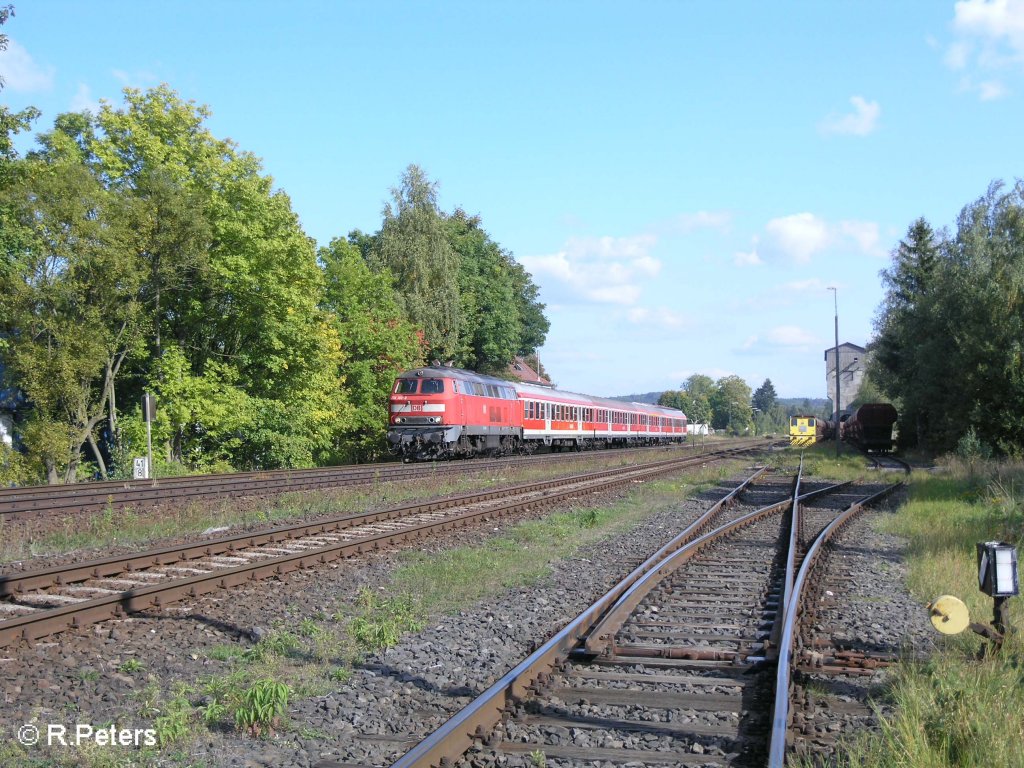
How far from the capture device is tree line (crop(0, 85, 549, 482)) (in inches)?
922

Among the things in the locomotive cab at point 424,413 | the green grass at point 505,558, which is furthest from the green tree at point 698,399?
the green grass at point 505,558

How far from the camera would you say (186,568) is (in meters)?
9.91

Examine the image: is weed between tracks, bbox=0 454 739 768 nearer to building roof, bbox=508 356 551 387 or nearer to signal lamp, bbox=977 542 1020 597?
signal lamp, bbox=977 542 1020 597

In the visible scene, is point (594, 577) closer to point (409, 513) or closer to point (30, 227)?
point (409, 513)

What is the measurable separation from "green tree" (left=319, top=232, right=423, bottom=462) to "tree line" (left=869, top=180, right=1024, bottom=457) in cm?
2218

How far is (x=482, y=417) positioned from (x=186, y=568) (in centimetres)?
2254

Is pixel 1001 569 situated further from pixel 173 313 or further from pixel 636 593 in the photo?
pixel 173 313

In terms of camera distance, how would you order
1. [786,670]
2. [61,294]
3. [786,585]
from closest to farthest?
[786,670] → [786,585] → [61,294]

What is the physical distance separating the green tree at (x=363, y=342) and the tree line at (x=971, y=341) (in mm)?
22179

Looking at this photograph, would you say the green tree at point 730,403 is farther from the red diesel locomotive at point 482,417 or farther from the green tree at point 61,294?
the green tree at point 61,294

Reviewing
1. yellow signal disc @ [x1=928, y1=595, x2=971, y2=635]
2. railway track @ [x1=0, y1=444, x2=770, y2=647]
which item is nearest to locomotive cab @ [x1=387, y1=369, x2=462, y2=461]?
railway track @ [x1=0, y1=444, x2=770, y2=647]

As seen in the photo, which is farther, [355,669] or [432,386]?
[432,386]

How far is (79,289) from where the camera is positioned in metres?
23.9

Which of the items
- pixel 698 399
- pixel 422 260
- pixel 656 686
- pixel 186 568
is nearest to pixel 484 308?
pixel 422 260
